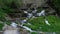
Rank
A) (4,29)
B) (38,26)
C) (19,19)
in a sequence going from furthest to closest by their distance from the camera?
(19,19) < (38,26) < (4,29)

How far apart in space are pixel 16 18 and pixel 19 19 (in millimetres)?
174

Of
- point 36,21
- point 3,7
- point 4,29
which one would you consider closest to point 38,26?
point 36,21

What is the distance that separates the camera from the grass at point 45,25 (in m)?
8.08

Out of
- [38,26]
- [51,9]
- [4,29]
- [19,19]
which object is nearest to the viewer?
[4,29]

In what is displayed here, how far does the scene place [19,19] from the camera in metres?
9.12

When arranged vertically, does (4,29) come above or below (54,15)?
below

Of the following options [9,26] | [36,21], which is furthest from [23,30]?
[36,21]

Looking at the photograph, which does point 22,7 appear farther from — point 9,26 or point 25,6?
point 9,26

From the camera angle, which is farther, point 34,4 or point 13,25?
point 34,4

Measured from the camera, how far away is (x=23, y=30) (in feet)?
25.6

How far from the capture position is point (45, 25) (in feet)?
27.8

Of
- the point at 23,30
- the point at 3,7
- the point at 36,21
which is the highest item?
the point at 3,7

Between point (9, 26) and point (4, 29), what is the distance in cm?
21

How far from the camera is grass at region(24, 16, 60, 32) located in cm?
808
